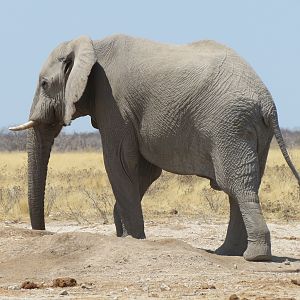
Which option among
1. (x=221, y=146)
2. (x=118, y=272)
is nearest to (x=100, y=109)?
(x=221, y=146)

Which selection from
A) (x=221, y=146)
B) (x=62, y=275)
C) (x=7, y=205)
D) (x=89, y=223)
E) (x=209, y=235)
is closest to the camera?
(x=62, y=275)

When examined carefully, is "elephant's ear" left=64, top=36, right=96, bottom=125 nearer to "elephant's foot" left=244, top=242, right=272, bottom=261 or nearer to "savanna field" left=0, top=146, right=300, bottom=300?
"savanna field" left=0, top=146, right=300, bottom=300

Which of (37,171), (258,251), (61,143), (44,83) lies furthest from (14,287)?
(61,143)

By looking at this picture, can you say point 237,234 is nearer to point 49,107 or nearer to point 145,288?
point 49,107

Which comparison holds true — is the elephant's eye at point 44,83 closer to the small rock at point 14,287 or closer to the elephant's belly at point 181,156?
the elephant's belly at point 181,156

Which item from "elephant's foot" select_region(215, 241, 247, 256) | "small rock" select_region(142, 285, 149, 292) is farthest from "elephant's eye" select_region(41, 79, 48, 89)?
"small rock" select_region(142, 285, 149, 292)

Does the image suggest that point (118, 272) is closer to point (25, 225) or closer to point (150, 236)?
point (150, 236)

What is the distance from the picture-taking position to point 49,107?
13109 millimetres

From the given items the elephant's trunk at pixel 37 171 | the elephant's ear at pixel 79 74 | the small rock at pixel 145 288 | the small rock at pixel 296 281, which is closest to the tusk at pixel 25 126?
the elephant's trunk at pixel 37 171

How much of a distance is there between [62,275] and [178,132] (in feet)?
7.34

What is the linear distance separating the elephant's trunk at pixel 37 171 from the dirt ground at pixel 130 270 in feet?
2.08

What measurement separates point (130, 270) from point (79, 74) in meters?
2.75

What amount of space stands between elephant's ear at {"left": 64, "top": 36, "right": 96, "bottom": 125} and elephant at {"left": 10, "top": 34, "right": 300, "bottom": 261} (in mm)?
13

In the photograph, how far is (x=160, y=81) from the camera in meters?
11.8
